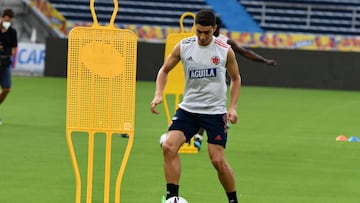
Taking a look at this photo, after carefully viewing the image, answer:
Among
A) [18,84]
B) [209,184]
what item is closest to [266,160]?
[209,184]

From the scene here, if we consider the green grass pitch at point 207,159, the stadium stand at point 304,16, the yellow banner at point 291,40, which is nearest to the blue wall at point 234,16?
the stadium stand at point 304,16

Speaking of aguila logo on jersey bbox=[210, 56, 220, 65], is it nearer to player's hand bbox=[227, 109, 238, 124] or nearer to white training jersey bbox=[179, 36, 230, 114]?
white training jersey bbox=[179, 36, 230, 114]

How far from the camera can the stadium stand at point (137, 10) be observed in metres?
41.8

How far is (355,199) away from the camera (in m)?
11.4

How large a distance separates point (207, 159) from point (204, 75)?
5.16 metres

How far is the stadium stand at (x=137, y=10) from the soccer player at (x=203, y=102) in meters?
31.6

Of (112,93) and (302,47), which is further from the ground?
(112,93)

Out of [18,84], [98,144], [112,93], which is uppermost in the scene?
[112,93]

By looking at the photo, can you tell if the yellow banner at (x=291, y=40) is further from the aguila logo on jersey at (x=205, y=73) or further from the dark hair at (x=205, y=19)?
the dark hair at (x=205, y=19)

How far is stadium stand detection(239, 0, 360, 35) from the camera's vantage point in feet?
138

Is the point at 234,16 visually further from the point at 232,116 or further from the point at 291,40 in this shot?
the point at 232,116

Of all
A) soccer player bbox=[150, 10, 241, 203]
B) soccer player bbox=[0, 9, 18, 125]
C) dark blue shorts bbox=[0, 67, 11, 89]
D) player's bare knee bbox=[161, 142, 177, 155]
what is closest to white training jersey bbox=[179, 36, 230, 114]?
soccer player bbox=[150, 10, 241, 203]

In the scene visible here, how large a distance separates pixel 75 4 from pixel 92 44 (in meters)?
33.8

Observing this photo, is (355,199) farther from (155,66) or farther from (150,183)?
(155,66)
